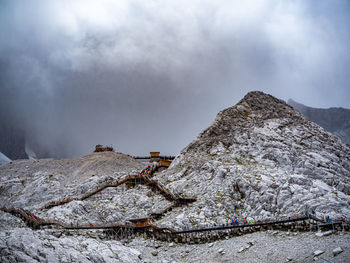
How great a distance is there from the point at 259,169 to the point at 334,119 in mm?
96492

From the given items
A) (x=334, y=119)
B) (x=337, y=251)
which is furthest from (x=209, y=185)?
(x=334, y=119)

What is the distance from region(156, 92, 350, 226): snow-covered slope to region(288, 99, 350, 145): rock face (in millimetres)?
59210

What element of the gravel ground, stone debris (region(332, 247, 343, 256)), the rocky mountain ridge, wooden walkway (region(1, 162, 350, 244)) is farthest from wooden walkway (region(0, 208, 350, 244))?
stone debris (region(332, 247, 343, 256))

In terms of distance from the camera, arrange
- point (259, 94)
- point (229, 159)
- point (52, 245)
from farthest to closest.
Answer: point (259, 94) → point (229, 159) → point (52, 245)

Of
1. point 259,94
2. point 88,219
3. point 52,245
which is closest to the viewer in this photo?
point 52,245

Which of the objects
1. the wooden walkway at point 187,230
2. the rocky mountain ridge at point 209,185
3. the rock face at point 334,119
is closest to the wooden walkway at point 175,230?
the wooden walkway at point 187,230

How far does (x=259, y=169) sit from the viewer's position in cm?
5266

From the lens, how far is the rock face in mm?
122606

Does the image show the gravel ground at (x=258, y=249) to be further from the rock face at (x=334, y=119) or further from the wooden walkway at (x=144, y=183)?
the rock face at (x=334, y=119)

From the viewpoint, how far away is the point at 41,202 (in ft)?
202

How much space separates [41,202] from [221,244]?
141 ft

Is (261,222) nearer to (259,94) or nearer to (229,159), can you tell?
(229,159)

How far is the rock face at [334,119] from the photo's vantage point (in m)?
123

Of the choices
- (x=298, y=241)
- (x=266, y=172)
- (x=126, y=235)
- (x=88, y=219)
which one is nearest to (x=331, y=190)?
(x=266, y=172)
